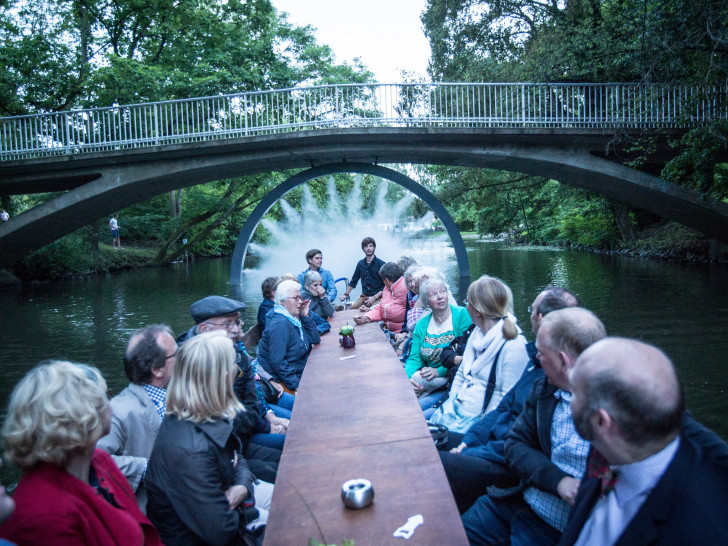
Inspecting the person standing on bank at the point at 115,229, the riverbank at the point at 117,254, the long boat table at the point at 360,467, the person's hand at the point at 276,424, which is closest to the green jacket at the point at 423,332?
the long boat table at the point at 360,467

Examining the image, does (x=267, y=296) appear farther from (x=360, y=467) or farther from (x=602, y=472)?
(x=602, y=472)

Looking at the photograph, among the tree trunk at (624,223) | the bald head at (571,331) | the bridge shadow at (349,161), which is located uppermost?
the bridge shadow at (349,161)

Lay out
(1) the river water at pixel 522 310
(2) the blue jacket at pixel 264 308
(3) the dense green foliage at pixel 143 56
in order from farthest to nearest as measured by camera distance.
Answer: (3) the dense green foliage at pixel 143 56
(1) the river water at pixel 522 310
(2) the blue jacket at pixel 264 308

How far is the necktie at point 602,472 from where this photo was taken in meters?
1.40

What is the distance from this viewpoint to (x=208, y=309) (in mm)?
3777

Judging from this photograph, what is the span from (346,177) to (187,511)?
969 inches

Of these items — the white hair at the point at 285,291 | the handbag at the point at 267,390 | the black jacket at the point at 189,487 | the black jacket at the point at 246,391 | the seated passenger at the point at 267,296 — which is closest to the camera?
the black jacket at the point at 189,487

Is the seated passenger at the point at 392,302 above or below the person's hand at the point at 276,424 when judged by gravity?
above

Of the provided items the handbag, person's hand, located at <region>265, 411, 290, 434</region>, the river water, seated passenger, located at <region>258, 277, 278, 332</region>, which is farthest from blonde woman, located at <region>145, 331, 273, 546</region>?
the river water

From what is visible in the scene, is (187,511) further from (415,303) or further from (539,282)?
(539,282)

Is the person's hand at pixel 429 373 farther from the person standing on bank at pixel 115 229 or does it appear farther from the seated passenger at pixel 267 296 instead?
the person standing on bank at pixel 115 229

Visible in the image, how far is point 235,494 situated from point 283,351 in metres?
2.05

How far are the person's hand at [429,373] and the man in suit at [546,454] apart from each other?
1.72m

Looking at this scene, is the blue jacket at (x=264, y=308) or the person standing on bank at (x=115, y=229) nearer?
the blue jacket at (x=264, y=308)
